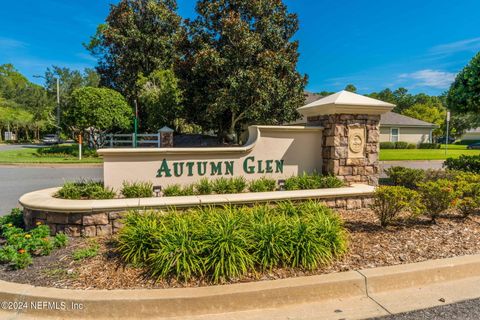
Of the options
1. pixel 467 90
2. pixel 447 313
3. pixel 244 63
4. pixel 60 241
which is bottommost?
pixel 447 313

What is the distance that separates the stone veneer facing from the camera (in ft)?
23.0

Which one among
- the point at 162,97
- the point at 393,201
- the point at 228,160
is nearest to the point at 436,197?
the point at 393,201

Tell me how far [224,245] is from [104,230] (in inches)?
94.1

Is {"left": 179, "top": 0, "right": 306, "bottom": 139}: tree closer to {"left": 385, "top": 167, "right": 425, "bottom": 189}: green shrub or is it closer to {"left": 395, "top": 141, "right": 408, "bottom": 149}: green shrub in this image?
{"left": 385, "top": 167, "right": 425, "bottom": 189}: green shrub

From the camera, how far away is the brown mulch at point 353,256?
338 centimetres

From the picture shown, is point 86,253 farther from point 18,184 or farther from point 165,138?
point 165,138

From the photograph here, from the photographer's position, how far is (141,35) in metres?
26.3

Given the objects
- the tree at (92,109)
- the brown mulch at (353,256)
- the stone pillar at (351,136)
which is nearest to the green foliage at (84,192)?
the brown mulch at (353,256)

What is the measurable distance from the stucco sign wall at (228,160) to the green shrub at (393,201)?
2.53 m

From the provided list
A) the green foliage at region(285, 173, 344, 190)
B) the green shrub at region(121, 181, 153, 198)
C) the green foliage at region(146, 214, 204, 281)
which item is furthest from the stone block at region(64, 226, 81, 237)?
the green foliage at region(285, 173, 344, 190)

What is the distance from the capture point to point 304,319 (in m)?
2.95

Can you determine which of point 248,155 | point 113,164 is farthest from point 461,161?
point 113,164

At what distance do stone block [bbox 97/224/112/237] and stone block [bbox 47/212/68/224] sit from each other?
1.65ft

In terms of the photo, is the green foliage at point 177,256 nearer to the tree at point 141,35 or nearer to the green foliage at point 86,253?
the green foliage at point 86,253
